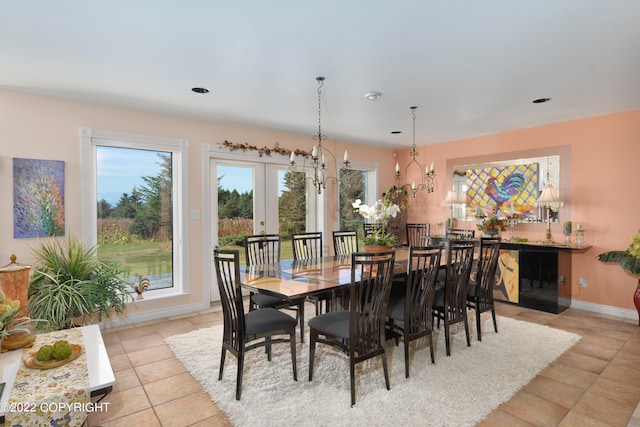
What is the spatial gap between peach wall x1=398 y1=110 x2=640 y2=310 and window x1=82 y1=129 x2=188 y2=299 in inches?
193

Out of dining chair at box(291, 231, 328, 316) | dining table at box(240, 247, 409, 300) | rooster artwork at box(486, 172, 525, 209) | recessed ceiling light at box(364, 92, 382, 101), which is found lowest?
dining table at box(240, 247, 409, 300)

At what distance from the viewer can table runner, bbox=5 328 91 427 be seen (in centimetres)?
151

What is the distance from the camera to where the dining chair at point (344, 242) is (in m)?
4.15

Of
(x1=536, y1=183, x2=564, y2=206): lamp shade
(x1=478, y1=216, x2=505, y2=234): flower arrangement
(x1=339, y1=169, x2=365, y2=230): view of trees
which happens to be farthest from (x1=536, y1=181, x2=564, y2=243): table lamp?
(x1=339, y1=169, x2=365, y2=230): view of trees

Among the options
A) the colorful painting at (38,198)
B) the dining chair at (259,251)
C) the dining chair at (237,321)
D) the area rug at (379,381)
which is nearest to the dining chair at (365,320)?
the area rug at (379,381)

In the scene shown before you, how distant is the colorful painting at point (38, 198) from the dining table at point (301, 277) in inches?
83.6

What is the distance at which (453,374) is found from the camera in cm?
269

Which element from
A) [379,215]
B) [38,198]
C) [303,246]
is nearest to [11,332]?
[38,198]

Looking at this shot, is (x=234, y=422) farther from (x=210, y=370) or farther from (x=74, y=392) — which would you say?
(x=74, y=392)

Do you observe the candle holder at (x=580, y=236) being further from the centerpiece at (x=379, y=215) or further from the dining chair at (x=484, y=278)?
the centerpiece at (x=379, y=215)

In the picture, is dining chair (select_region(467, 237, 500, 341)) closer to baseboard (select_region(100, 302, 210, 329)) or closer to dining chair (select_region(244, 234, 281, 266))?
dining chair (select_region(244, 234, 281, 266))

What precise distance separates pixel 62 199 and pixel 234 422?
289cm
